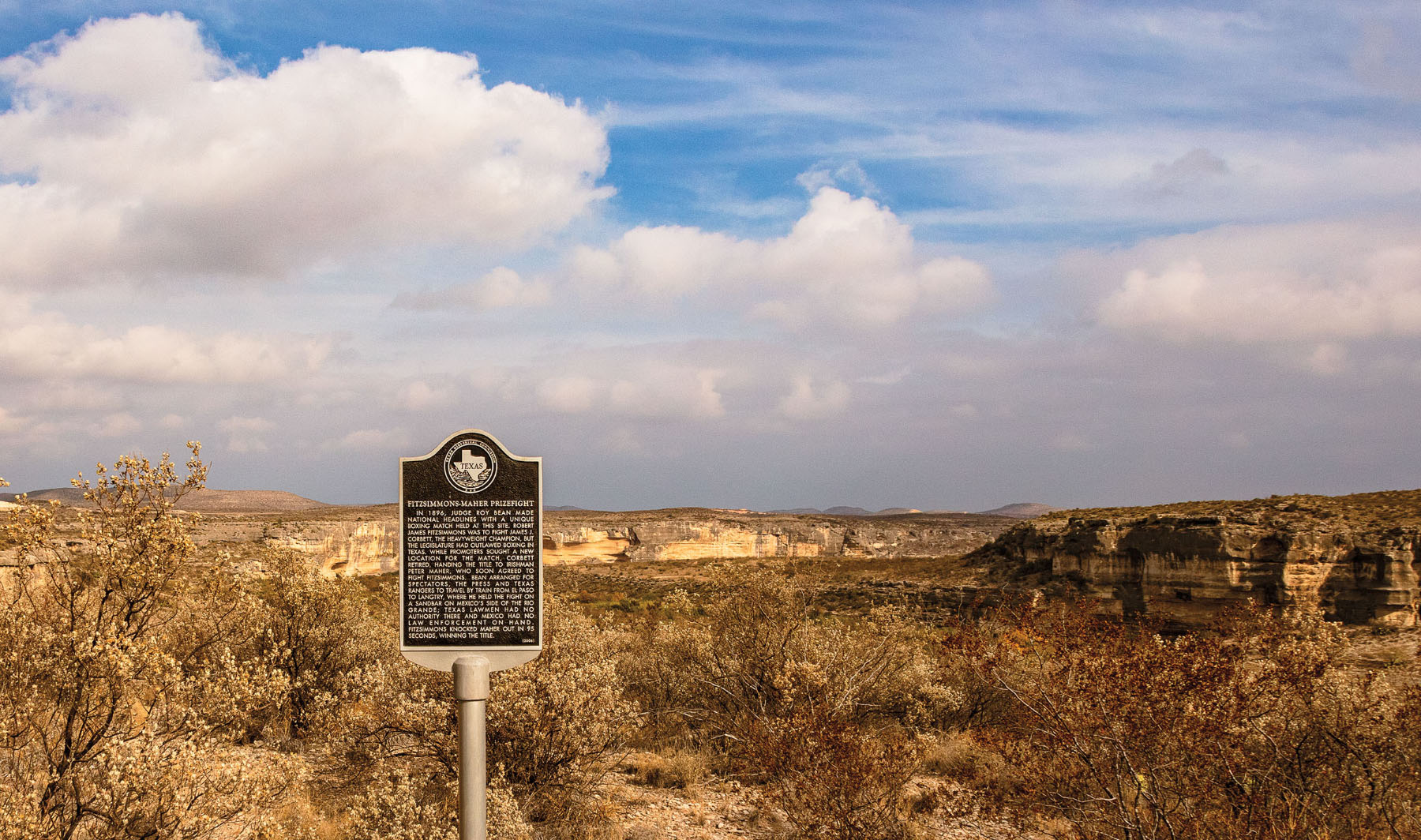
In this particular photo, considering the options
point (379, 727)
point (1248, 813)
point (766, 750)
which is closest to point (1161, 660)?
point (1248, 813)

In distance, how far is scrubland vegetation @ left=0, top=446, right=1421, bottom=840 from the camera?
5297 millimetres

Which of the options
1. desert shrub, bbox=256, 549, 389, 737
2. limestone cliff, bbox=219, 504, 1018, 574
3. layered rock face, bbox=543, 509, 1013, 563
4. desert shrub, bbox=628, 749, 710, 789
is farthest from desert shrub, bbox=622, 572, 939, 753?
layered rock face, bbox=543, 509, 1013, 563

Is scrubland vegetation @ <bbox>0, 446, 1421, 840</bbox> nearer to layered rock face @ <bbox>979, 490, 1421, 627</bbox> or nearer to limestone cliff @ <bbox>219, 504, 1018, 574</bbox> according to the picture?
layered rock face @ <bbox>979, 490, 1421, 627</bbox>

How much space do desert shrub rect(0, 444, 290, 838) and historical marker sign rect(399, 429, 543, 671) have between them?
1339mm

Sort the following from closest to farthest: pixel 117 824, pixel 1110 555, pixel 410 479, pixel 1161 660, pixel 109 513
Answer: pixel 117 824 → pixel 109 513 → pixel 410 479 → pixel 1161 660 → pixel 1110 555

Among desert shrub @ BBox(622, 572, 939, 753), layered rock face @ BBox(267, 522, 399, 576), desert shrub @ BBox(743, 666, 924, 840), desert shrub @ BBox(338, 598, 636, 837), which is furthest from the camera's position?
layered rock face @ BBox(267, 522, 399, 576)

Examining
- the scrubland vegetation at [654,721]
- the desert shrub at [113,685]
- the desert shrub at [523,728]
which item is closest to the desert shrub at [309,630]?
the scrubland vegetation at [654,721]

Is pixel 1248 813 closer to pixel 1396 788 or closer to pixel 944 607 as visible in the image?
pixel 1396 788

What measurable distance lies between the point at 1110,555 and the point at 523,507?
28948 millimetres

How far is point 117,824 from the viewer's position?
5.02m

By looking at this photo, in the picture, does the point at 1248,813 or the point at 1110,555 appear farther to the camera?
the point at 1110,555

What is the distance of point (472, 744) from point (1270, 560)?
2537cm

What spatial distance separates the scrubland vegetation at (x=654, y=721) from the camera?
5.30 meters

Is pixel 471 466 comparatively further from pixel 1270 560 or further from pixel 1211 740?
pixel 1270 560
